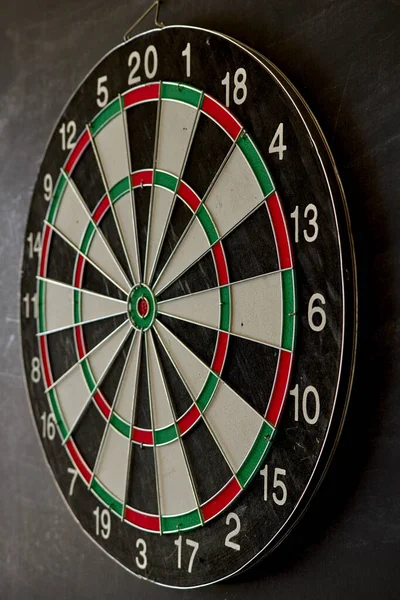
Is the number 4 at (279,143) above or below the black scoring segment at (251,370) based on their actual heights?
above

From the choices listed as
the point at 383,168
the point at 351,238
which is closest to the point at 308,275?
the point at 351,238

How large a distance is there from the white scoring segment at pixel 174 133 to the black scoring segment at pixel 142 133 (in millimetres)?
33

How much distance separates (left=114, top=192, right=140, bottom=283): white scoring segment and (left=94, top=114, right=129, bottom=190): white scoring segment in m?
0.06

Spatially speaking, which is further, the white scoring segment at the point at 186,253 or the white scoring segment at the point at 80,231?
the white scoring segment at the point at 80,231

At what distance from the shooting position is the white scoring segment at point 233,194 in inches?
60.9

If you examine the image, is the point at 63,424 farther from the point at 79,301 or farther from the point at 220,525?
the point at 220,525

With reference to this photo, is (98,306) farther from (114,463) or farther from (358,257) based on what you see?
(358,257)

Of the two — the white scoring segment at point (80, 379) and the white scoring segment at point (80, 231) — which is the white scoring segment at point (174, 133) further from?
the white scoring segment at point (80, 379)

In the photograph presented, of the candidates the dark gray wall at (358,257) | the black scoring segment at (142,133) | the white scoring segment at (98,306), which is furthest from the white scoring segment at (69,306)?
the dark gray wall at (358,257)

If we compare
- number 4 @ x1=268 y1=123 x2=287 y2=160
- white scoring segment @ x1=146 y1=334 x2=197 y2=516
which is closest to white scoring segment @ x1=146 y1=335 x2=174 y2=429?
white scoring segment @ x1=146 y1=334 x2=197 y2=516

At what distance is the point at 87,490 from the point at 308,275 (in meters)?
0.85

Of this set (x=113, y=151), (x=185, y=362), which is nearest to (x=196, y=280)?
(x=185, y=362)

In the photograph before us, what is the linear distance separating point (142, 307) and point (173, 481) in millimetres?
383

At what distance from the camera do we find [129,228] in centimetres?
183
